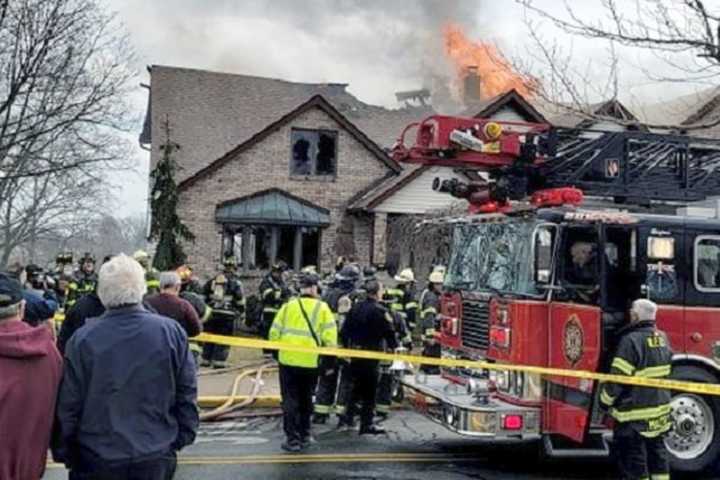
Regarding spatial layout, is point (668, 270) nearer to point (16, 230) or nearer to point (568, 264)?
point (568, 264)

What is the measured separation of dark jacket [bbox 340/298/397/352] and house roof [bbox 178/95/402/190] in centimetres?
1362

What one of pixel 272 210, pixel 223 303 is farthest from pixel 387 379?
pixel 272 210

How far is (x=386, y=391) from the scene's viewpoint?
32.1 ft

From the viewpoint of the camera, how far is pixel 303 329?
333 inches

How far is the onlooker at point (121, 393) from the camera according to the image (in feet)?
12.1

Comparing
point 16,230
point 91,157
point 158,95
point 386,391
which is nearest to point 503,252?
point 386,391

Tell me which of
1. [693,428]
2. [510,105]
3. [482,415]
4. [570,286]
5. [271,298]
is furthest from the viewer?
[510,105]

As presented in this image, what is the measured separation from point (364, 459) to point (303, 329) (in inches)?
54.1

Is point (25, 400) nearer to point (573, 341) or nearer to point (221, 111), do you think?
point (573, 341)

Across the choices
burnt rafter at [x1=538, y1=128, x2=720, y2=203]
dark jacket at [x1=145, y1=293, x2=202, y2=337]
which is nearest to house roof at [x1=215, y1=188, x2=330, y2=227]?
burnt rafter at [x1=538, y1=128, x2=720, y2=203]

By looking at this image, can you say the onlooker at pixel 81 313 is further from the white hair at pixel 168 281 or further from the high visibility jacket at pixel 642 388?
the high visibility jacket at pixel 642 388

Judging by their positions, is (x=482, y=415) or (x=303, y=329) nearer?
(x=482, y=415)

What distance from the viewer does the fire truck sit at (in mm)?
7320

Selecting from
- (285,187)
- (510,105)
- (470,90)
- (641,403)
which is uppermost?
(470,90)
